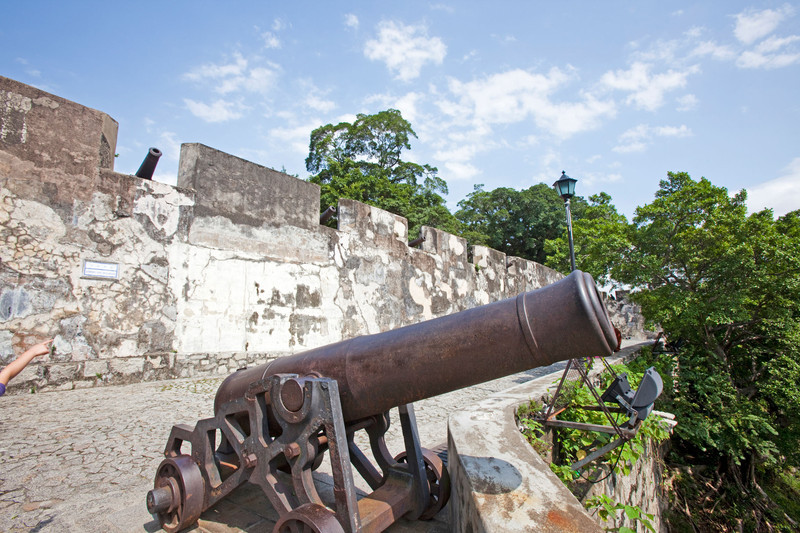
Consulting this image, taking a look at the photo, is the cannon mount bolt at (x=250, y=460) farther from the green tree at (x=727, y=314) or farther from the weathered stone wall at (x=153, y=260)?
the green tree at (x=727, y=314)

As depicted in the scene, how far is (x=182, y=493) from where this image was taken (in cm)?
205

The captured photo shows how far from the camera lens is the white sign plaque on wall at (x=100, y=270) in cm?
537

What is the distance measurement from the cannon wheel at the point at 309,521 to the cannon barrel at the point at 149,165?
5494 millimetres

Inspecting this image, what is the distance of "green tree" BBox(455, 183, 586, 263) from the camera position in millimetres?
26297

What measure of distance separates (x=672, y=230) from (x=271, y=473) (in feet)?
28.4

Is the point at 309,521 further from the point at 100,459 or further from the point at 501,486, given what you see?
the point at 100,459

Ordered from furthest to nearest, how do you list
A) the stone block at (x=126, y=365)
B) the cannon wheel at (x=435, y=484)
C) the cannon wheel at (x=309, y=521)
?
the stone block at (x=126, y=365), the cannon wheel at (x=435, y=484), the cannon wheel at (x=309, y=521)

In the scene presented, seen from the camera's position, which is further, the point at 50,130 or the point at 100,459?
the point at 50,130

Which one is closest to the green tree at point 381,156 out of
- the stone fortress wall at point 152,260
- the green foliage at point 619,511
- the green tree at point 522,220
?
the green tree at point 522,220

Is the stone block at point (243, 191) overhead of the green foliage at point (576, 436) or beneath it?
overhead

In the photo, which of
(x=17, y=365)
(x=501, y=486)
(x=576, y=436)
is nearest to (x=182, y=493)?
(x=17, y=365)

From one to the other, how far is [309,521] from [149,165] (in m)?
5.78

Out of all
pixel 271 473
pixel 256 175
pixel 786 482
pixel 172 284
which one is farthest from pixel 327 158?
pixel 271 473

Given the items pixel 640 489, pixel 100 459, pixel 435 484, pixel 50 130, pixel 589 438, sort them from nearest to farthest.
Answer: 1. pixel 435 484
2. pixel 100 459
3. pixel 589 438
4. pixel 640 489
5. pixel 50 130
